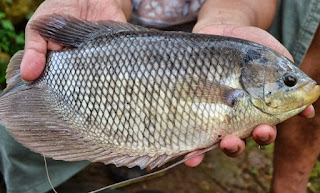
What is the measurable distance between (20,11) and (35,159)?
1573 millimetres

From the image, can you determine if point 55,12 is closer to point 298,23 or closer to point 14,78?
point 14,78

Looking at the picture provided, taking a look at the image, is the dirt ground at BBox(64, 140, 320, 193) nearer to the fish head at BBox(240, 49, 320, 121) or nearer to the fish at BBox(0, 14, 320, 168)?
the fish at BBox(0, 14, 320, 168)

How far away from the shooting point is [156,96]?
1817 mm

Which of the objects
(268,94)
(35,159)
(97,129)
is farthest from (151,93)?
(35,159)

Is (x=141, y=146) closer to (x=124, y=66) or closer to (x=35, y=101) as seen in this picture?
(x=124, y=66)

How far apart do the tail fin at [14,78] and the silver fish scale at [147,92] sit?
31cm

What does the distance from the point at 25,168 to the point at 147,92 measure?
1.20 metres

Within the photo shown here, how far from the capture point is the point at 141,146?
187 cm

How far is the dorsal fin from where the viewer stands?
2059 mm

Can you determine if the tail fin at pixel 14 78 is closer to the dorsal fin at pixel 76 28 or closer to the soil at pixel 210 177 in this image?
the dorsal fin at pixel 76 28

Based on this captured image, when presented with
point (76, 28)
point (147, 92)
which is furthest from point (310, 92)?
point (76, 28)

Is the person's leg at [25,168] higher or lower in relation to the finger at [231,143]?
lower

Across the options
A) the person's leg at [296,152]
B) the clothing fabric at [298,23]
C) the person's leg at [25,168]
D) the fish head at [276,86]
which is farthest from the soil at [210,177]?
the fish head at [276,86]

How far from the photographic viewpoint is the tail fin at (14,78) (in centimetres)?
212
